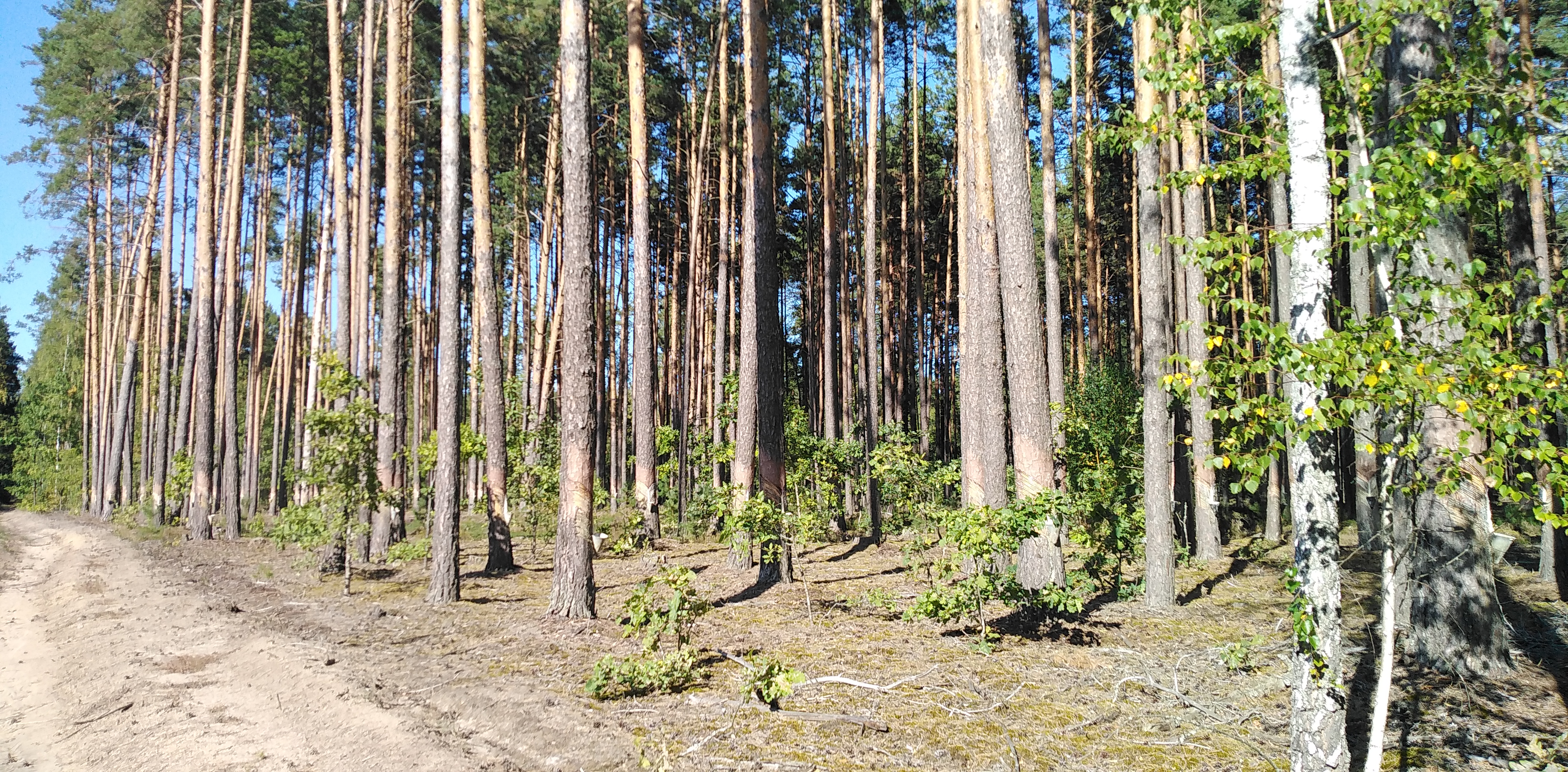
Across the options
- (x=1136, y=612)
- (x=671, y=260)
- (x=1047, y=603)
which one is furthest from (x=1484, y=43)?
(x=671, y=260)

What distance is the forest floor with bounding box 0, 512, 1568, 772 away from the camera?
15.0 feet

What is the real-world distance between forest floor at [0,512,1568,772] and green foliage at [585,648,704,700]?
119 millimetres

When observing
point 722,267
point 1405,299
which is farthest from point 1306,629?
point 722,267

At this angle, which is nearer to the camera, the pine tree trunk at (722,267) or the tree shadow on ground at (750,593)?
the tree shadow on ground at (750,593)

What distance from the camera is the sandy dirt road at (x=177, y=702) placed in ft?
15.3

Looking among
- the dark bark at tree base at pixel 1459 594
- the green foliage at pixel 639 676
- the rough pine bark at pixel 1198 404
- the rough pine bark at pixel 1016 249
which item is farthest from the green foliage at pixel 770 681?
the rough pine bark at pixel 1198 404

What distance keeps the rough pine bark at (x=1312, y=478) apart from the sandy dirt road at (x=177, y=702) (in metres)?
4.29

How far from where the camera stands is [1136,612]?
8.15 m

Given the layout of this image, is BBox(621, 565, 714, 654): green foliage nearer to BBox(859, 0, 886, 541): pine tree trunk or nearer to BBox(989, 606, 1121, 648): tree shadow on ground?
BBox(989, 606, 1121, 648): tree shadow on ground

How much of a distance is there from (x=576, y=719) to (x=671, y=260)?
2202 centimetres

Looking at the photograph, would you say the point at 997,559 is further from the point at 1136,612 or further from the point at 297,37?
the point at 297,37

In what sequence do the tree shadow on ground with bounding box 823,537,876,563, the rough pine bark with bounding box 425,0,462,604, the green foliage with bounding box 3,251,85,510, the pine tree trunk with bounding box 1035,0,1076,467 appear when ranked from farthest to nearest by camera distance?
1. the green foliage with bounding box 3,251,85,510
2. the tree shadow on ground with bounding box 823,537,876,563
3. the pine tree trunk with bounding box 1035,0,1076,467
4. the rough pine bark with bounding box 425,0,462,604

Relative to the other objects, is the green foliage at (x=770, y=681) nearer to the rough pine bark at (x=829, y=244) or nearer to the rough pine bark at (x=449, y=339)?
the rough pine bark at (x=449, y=339)

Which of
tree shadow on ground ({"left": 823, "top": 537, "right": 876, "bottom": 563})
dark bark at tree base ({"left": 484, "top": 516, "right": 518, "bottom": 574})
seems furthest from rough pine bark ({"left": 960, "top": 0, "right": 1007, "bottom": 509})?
dark bark at tree base ({"left": 484, "top": 516, "right": 518, "bottom": 574})
